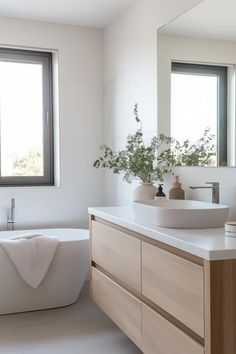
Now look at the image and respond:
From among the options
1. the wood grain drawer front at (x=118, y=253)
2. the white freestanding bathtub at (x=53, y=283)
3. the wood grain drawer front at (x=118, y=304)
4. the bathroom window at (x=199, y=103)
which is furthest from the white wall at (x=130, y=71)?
the wood grain drawer front at (x=118, y=304)

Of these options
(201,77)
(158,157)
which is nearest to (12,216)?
(158,157)

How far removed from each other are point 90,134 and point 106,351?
7.06 feet

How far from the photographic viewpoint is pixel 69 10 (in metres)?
3.76

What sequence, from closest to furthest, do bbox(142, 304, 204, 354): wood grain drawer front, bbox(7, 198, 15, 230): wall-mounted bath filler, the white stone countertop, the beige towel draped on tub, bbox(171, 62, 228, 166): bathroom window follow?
1. the white stone countertop
2. bbox(142, 304, 204, 354): wood grain drawer front
3. bbox(171, 62, 228, 166): bathroom window
4. the beige towel draped on tub
5. bbox(7, 198, 15, 230): wall-mounted bath filler

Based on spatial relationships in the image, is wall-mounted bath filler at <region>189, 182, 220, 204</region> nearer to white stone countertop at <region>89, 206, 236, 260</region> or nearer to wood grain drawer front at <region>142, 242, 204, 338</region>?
white stone countertop at <region>89, 206, 236, 260</region>

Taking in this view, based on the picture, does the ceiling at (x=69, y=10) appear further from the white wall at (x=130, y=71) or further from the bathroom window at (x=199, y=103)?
the bathroom window at (x=199, y=103)

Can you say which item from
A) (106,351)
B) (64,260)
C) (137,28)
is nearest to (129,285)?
(106,351)

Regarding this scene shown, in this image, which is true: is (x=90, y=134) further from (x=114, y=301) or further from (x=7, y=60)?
(x=114, y=301)

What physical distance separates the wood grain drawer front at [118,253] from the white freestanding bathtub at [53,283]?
402 mm

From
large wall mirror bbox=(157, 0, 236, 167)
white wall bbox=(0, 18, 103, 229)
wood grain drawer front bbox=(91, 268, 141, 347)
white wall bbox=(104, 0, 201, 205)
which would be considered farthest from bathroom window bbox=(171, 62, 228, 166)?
white wall bbox=(0, 18, 103, 229)

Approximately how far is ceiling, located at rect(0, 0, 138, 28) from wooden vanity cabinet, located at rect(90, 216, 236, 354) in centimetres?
182

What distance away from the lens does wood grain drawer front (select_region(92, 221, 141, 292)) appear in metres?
2.33

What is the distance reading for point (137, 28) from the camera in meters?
3.56

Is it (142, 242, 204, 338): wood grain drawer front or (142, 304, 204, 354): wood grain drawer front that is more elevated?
(142, 242, 204, 338): wood grain drawer front
